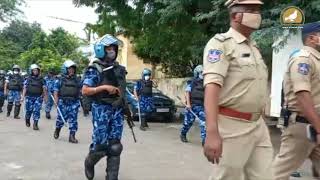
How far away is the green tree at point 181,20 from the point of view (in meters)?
10.1

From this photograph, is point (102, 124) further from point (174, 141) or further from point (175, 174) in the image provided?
point (174, 141)

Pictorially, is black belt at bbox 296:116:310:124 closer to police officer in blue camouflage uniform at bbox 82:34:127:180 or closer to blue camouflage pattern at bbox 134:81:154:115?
police officer in blue camouflage uniform at bbox 82:34:127:180

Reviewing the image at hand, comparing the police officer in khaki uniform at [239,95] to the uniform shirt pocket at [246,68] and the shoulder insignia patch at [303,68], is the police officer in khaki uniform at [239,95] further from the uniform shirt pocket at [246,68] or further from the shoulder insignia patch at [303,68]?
the shoulder insignia patch at [303,68]

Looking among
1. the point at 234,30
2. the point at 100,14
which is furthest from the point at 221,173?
the point at 100,14

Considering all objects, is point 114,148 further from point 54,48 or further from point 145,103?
→ point 54,48

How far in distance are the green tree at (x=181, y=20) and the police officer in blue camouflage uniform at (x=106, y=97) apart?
11.8 ft

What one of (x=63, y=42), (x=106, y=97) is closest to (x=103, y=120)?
(x=106, y=97)

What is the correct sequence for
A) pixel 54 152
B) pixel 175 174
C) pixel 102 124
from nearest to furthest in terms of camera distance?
pixel 102 124 → pixel 175 174 → pixel 54 152

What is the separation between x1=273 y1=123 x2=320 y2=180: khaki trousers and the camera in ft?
18.0

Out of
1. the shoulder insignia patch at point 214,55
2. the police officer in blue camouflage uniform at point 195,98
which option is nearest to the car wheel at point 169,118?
the police officer in blue camouflage uniform at point 195,98

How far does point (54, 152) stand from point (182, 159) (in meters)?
2.43

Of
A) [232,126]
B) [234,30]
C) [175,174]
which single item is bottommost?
[175,174]

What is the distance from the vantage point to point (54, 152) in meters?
10.4

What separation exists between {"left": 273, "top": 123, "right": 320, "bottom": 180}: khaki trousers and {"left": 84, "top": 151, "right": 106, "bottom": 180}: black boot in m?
2.52
